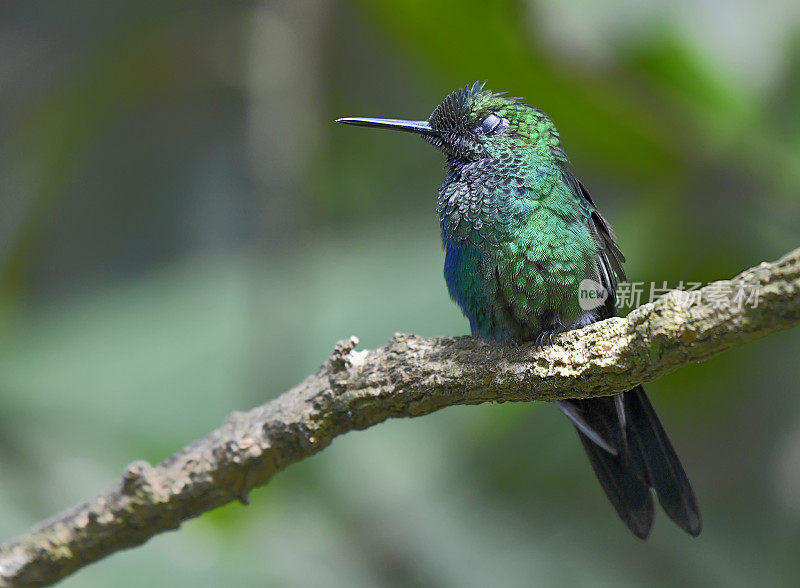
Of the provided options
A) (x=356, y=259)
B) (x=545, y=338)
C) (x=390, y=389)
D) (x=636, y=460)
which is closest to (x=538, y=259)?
(x=545, y=338)

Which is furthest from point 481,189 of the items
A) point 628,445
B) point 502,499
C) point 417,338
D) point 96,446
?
point 96,446

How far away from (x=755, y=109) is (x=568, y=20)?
3.55 feet

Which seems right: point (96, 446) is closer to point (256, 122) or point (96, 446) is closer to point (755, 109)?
point (256, 122)

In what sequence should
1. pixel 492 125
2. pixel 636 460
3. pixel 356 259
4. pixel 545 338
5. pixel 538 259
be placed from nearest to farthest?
pixel 545 338
pixel 538 259
pixel 636 460
pixel 492 125
pixel 356 259

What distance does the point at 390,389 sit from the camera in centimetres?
254

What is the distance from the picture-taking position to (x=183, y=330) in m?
5.45

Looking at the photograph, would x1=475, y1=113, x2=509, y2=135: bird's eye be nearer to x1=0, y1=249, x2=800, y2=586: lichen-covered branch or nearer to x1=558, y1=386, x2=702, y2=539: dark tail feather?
x1=0, y1=249, x2=800, y2=586: lichen-covered branch

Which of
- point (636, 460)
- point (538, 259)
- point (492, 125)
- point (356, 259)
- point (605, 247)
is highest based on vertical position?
point (356, 259)

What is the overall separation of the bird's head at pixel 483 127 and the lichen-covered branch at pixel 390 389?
75 cm

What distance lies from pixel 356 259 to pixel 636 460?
3146mm

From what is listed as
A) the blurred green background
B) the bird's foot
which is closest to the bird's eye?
the bird's foot

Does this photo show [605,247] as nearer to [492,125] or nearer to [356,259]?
[492,125]

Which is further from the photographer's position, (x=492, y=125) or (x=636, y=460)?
(x=492, y=125)

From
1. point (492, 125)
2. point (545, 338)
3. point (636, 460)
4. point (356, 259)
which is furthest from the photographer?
point (356, 259)
